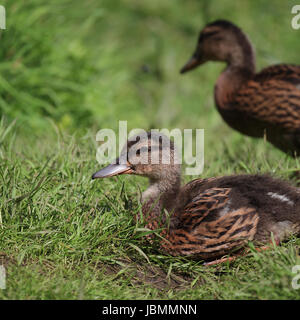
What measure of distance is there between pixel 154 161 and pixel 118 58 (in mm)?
3386

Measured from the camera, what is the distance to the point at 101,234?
350 centimetres

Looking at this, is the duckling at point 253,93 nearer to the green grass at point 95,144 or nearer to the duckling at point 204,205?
the green grass at point 95,144

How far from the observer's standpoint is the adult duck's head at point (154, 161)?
3816 mm

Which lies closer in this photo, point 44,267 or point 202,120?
point 44,267

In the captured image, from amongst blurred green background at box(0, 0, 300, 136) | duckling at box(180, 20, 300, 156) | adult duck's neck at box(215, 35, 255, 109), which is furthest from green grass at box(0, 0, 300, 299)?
adult duck's neck at box(215, 35, 255, 109)

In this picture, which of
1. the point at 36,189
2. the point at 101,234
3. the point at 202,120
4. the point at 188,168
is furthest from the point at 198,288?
the point at 202,120

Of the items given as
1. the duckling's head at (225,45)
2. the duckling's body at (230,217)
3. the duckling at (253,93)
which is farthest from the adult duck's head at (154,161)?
the duckling's head at (225,45)

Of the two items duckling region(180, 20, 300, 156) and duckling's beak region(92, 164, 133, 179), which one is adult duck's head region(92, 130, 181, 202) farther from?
duckling region(180, 20, 300, 156)

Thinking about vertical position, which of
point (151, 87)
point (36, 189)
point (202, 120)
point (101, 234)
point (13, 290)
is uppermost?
point (151, 87)

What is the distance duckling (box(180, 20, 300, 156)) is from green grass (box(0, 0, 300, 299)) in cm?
26

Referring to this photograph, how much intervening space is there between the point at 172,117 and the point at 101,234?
12.9 ft

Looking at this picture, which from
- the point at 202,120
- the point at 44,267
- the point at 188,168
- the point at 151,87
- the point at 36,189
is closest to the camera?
the point at 44,267

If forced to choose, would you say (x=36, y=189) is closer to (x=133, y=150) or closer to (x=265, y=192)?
(x=133, y=150)

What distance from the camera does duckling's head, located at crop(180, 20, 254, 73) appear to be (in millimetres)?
5473
